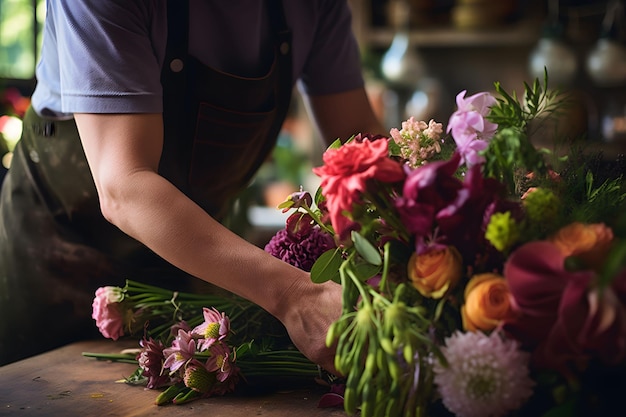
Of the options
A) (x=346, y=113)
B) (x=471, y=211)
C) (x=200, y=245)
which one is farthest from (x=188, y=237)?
(x=346, y=113)

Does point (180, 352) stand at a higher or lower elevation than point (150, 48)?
lower

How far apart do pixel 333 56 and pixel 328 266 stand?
2.52ft

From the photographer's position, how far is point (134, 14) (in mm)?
1131

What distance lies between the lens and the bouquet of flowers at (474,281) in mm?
→ 687

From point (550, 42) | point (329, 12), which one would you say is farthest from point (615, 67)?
point (329, 12)

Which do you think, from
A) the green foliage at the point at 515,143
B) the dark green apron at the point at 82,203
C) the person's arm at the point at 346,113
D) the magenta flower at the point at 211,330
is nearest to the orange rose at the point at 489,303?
the green foliage at the point at 515,143

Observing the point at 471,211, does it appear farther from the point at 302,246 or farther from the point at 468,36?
the point at 468,36

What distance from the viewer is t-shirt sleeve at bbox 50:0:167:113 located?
1.08m

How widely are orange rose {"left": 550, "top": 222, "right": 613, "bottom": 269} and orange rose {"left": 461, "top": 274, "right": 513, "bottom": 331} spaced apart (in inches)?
2.4

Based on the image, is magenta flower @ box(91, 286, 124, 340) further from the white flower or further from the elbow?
the white flower

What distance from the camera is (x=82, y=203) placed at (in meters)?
1.36

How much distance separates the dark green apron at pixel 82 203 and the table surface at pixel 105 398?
0.84 feet

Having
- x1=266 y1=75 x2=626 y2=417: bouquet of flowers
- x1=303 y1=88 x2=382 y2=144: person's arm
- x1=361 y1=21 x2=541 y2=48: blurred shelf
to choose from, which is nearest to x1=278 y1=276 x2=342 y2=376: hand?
x1=266 y1=75 x2=626 y2=417: bouquet of flowers

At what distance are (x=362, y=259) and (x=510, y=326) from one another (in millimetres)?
163
